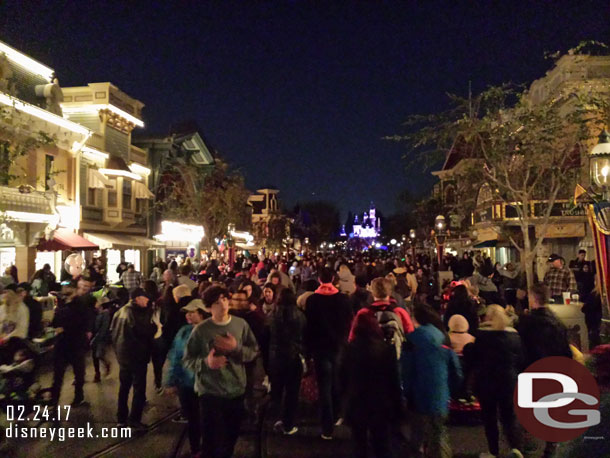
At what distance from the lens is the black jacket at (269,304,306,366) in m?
6.38

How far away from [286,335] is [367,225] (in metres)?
178

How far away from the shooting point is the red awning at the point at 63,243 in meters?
18.0

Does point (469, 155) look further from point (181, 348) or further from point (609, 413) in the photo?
point (609, 413)

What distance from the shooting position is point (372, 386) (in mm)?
4430

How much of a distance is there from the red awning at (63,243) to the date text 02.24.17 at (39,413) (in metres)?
12.0

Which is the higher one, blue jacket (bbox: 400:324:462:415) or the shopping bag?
blue jacket (bbox: 400:324:462:415)

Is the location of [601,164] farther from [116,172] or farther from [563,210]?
[116,172]

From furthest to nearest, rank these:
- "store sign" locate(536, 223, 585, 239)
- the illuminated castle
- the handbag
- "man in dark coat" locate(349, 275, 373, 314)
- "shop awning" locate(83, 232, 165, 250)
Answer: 1. the illuminated castle
2. "store sign" locate(536, 223, 585, 239)
3. "shop awning" locate(83, 232, 165, 250)
4. "man in dark coat" locate(349, 275, 373, 314)
5. the handbag

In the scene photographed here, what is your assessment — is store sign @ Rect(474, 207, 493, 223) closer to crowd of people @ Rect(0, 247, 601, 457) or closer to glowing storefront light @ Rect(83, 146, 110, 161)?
glowing storefront light @ Rect(83, 146, 110, 161)

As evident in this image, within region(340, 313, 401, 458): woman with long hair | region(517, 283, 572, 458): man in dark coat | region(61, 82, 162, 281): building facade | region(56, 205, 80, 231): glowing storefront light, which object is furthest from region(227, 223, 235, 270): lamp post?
region(340, 313, 401, 458): woman with long hair

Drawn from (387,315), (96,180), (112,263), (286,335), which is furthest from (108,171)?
(387,315)

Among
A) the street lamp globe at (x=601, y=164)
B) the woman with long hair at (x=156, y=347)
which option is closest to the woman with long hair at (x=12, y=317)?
the woman with long hair at (x=156, y=347)

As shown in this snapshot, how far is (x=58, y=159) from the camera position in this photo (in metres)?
19.7

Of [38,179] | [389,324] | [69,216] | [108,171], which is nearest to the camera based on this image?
[389,324]
